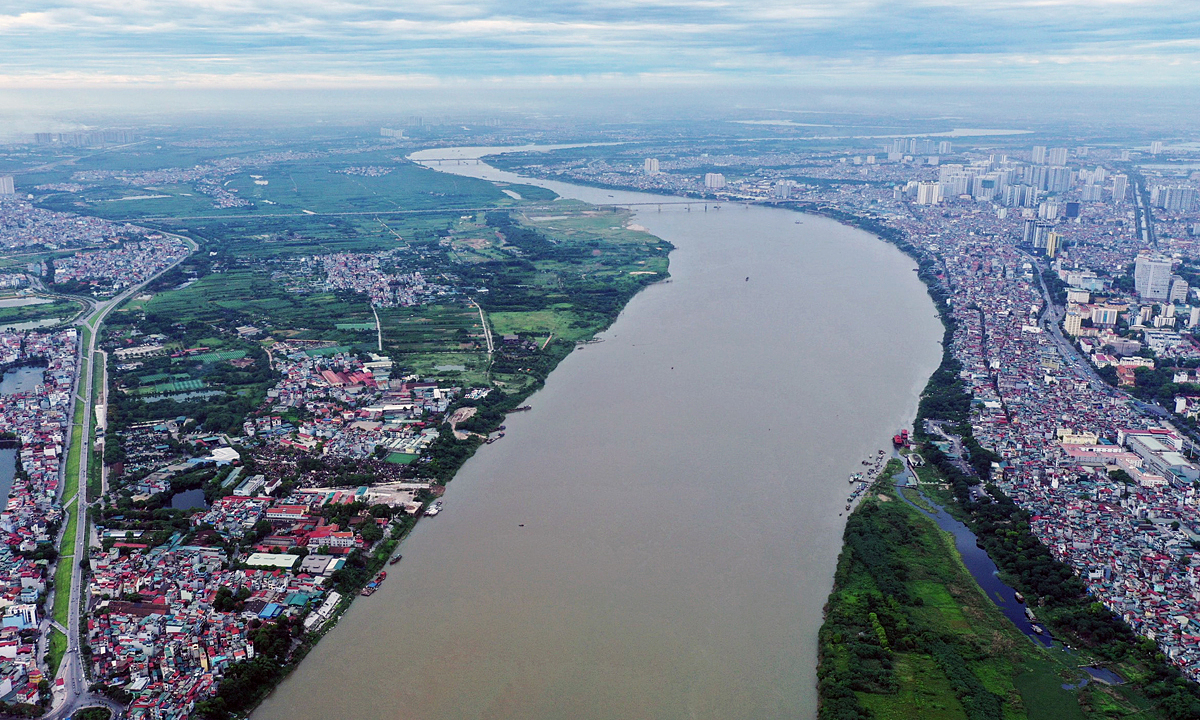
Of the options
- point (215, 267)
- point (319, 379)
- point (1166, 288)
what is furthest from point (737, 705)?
point (215, 267)

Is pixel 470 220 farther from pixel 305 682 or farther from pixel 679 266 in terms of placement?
pixel 305 682

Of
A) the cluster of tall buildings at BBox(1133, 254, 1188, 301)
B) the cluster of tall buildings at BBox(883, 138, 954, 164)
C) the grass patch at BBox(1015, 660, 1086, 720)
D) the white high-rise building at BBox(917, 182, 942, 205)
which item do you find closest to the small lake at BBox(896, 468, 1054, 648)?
the grass patch at BBox(1015, 660, 1086, 720)

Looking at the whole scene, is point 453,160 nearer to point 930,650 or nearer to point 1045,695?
point 930,650

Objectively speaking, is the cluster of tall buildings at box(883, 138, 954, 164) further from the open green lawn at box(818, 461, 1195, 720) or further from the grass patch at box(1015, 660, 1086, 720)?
the grass patch at box(1015, 660, 1086, 720)

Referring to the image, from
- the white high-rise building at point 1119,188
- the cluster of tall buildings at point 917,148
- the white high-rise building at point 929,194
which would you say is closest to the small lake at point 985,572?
the white high-rise building at point 929,194

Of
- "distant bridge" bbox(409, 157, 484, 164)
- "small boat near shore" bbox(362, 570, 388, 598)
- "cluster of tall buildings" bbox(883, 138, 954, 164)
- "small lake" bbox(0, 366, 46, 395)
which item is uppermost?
"cluster of tall buildings" bbox(883, 138, 954, 164)
